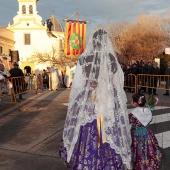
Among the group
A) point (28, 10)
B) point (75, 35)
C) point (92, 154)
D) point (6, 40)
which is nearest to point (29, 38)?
point (6, 40)

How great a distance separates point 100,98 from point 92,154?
71 centimetres

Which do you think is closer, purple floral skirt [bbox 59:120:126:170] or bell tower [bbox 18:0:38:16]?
purple floral skirt [bbox 59:120:126:170]

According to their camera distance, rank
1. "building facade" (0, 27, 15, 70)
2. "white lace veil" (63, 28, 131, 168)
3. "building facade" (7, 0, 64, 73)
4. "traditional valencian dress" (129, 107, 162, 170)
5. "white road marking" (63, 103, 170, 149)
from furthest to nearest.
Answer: "building facade" (7, 0, 64, 73) → "building facade" (0, 27, 15, 70) → "white road marking" (63, 103, 170, 149) → "traditional valencian dress" (129, 107, 162, 170) → "white lace veil" (63, 28, 131, 168)

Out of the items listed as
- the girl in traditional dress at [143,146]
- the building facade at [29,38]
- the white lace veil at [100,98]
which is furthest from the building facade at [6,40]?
the girl in traditional dress at [143,146]

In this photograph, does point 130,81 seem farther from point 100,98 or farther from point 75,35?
point 100,98

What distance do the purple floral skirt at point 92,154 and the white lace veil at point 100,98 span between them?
→ 6 centimetres

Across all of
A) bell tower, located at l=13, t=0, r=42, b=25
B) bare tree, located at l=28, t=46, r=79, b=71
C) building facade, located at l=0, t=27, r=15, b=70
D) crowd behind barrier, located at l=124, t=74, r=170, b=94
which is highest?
bell tower, located at l=13, t=0, r=42, b=25

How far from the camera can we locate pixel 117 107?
3449 mm

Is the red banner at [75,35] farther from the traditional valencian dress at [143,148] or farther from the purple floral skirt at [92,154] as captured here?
the purple floral skirt at [92,154]

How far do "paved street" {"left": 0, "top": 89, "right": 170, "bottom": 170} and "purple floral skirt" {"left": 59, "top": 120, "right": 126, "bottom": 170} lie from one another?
1019 mm

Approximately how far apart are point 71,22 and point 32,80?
504 centimetres

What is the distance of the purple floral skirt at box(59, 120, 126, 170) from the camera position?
327 centimetres

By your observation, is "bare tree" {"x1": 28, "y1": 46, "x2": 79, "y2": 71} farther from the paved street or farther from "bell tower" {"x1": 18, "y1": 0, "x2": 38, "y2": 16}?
the paved street

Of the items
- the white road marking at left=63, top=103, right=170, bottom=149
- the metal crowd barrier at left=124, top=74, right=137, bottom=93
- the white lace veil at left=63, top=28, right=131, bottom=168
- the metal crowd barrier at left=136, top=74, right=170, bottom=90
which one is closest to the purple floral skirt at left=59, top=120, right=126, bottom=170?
the white lace veil at left=63, top=28, right=131, bottom=168
